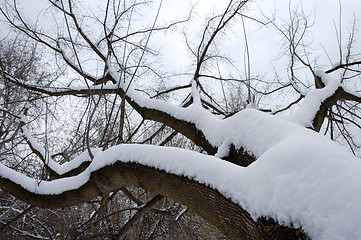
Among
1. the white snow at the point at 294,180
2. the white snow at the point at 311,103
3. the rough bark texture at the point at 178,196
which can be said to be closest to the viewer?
the white snow at the point at 294,180

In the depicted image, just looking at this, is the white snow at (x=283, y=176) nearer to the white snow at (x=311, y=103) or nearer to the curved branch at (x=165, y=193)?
the curved branch at (x=165, y=193)

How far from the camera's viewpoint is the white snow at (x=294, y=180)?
63 centimetres

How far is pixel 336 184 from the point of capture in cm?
69

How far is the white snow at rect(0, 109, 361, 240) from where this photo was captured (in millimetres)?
635

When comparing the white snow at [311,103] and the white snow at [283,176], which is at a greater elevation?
the white snow at [311,103]

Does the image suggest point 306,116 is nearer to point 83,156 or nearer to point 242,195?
point 242,195

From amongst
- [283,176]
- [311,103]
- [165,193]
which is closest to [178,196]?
[165,193]

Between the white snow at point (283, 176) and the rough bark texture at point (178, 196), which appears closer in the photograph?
the white snow at point (283, 176)

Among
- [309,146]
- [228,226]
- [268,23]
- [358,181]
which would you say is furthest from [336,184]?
[268,23]

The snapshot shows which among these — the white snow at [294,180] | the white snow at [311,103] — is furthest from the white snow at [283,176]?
the white snow at [311,103]

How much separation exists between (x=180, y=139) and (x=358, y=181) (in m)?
5.48

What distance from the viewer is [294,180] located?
768 millimetres

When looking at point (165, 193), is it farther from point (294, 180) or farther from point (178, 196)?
point (294, 180)

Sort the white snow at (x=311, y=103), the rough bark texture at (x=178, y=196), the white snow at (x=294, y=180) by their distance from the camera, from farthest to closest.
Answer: the white snow at (x=311, y=103) < the rough bark texture at (x=178, y=196) < the white snow at (x=294, y=180)
